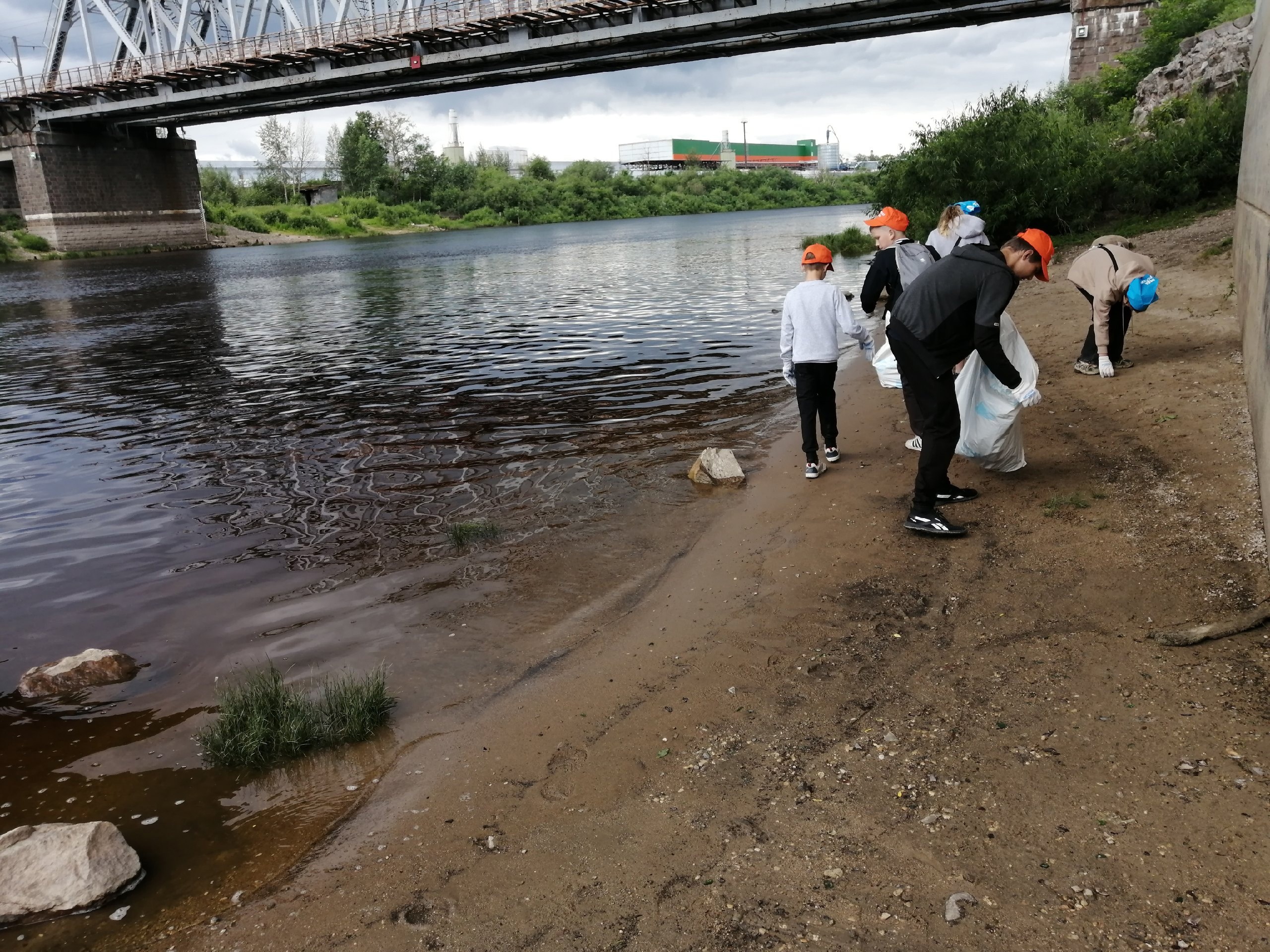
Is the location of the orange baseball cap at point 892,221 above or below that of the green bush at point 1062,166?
below

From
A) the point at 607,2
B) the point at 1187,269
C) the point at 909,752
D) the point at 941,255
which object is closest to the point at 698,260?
the point at 607,2

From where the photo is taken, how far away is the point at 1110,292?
8336 mm

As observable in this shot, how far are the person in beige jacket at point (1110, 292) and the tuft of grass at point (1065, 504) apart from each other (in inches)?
118

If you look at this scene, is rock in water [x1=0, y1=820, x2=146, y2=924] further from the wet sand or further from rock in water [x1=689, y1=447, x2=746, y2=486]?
rock in water [x1=689, y1=447, x2=746, y2=486]

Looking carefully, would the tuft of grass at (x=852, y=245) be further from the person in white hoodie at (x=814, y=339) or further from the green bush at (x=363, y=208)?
the green bush at (x=363, y=208)

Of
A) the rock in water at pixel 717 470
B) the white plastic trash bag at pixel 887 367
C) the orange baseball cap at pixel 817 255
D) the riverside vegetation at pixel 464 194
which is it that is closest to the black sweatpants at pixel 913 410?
the white plastic trash bag at pixel 887 367

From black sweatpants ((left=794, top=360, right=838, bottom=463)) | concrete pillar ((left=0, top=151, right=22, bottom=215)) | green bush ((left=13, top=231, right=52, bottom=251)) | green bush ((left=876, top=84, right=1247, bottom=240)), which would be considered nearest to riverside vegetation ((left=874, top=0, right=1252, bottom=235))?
green bush ((left=876, top=84, right=1247, bottom=240))

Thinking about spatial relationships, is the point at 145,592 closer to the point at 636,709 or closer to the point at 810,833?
the point at 636,709

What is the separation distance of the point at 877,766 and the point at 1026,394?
347 centimetres

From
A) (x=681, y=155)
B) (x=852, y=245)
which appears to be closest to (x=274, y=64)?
(x=852, y=245)

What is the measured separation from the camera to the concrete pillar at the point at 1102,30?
3525 centimetres

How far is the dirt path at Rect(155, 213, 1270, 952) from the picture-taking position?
9.75ft

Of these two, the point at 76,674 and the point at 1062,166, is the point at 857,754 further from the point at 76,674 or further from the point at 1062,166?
the point at 1062,166

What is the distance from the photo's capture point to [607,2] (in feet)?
137
